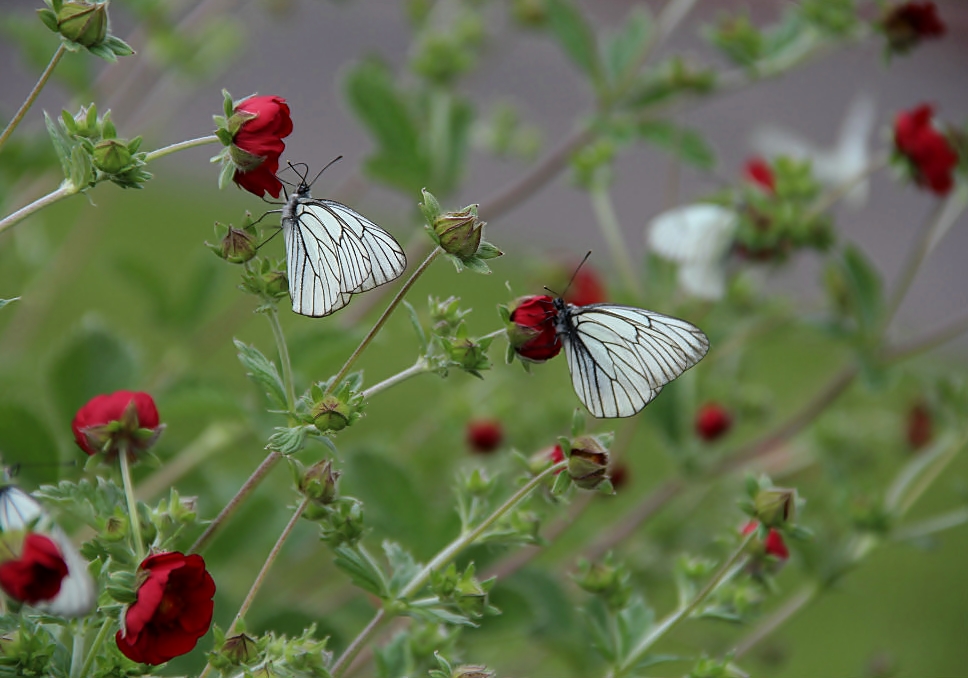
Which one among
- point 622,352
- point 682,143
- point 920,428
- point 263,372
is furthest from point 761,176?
point 263,372

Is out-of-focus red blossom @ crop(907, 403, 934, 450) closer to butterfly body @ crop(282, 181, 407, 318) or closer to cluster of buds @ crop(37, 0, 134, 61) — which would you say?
butterfly body @ crop(282, 181, 407, 318)

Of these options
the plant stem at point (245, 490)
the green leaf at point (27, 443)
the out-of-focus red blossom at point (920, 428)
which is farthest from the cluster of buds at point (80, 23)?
the out-of-focus red blossom at point (920, 428)

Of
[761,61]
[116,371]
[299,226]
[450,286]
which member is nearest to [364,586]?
[299,226]

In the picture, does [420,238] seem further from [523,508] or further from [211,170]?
[211,170]

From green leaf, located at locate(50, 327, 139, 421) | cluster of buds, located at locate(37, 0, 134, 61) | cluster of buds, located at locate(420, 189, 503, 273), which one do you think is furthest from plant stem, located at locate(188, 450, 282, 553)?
green leaf, located at locate(50, 327, 139, 421)

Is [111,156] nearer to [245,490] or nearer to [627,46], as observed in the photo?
[245,490]

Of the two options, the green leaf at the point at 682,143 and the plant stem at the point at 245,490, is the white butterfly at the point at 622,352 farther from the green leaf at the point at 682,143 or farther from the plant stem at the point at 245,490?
the green leaf at the point at 682,143

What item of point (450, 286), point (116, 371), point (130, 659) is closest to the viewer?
point (130, 659)
